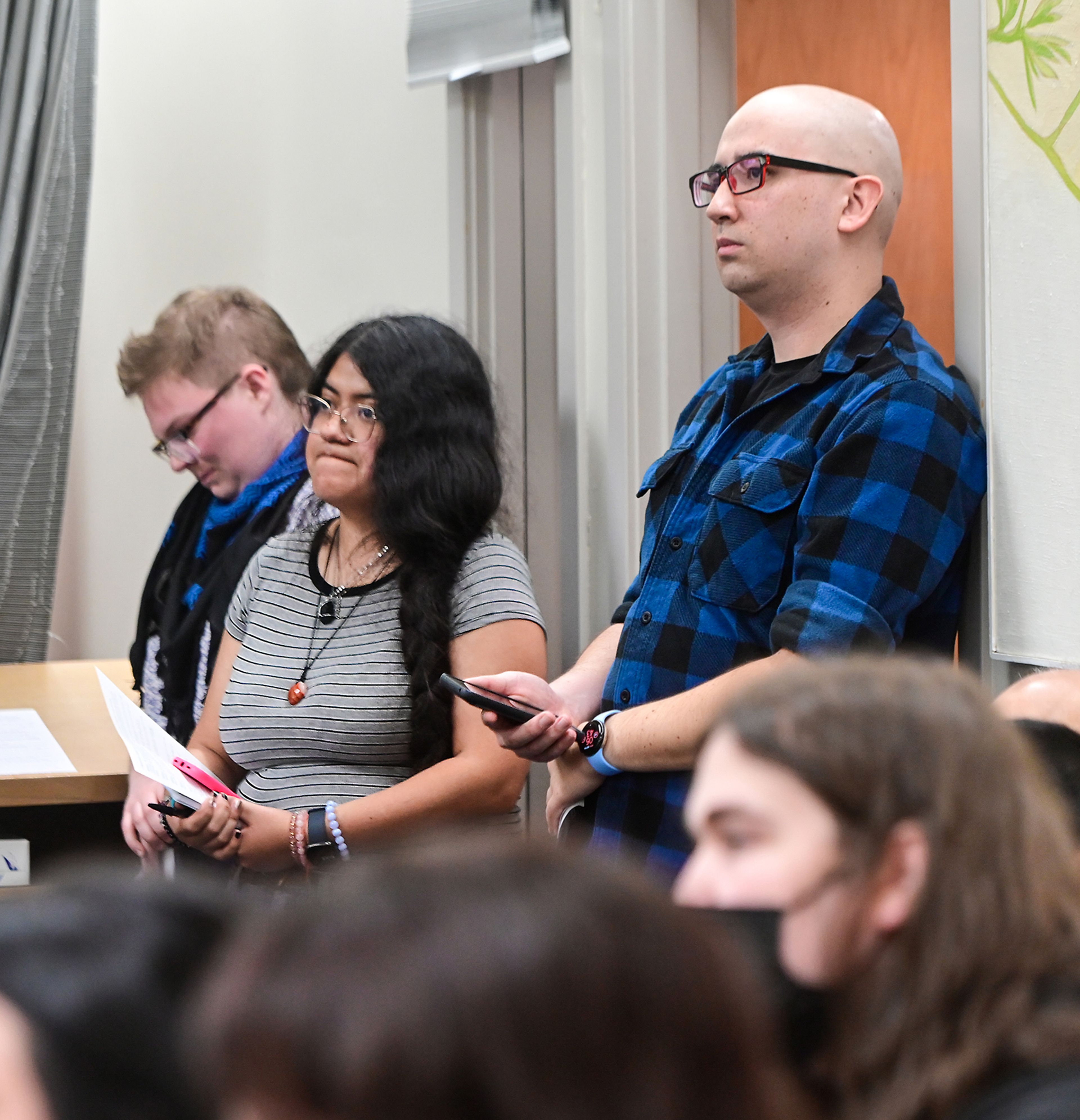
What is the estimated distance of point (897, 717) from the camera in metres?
0.72

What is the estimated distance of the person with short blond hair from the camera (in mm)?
2529

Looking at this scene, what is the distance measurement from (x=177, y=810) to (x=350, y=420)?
2.04 ft

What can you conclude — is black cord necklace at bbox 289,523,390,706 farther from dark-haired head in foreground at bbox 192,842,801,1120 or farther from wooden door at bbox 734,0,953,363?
dark-haired head in foreground at bbox 192,842,801,1120

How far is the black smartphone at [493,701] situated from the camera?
164 cm

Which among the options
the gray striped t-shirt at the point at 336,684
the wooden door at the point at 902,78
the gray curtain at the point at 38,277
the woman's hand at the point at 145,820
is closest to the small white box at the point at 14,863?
the woman's hand at the point at 145,820

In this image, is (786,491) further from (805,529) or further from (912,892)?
Result: (912,892)

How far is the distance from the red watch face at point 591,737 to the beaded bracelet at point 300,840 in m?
0.40

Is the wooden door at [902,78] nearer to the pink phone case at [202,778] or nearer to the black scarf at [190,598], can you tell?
the black scarf at [190,598]

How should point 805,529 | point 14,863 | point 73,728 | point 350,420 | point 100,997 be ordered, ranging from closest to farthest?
point 100,997 < point 805,529 < point 350,420 < point 14,863 < point 73,728

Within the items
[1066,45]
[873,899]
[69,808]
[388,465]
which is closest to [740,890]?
[873,899]

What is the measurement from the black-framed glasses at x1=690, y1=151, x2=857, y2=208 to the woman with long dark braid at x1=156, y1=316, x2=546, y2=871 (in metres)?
0.51

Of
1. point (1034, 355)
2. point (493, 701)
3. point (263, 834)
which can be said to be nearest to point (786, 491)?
point (1034, 355)

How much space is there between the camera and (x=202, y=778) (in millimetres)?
1844

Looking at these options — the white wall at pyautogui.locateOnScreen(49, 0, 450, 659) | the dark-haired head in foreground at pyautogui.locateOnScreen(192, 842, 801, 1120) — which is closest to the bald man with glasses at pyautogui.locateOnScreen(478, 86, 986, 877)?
the dark-haired head in foreground at pyautogui.locateOnScreen(192, 842, 801, 1120)
